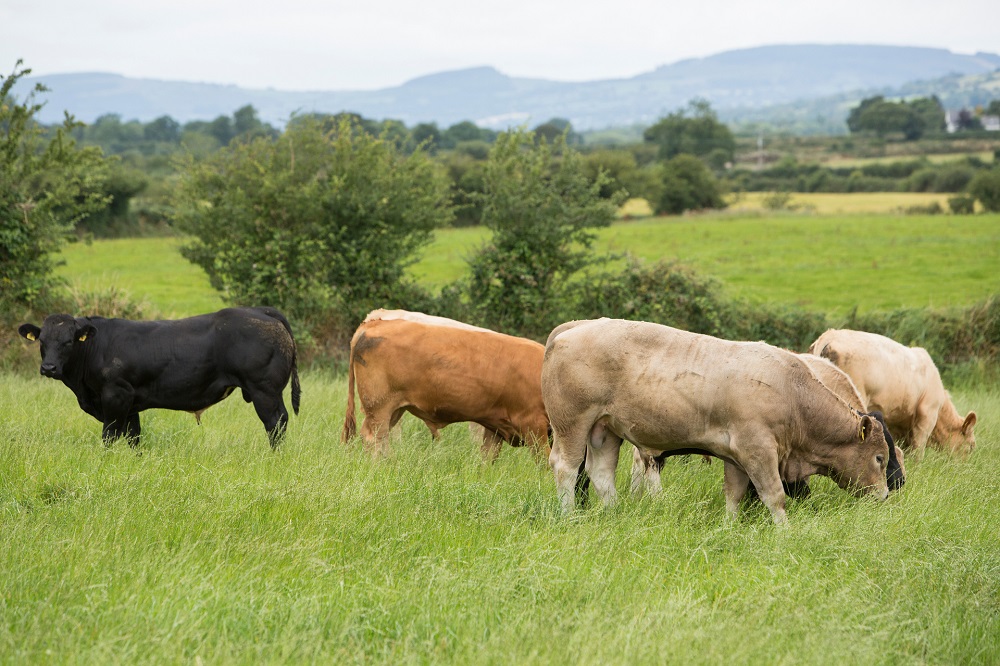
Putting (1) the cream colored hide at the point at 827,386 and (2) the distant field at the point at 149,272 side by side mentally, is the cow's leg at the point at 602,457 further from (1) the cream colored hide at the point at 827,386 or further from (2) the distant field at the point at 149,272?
(2) the distant field at the point at 149,272

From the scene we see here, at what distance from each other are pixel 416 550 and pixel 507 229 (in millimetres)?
Answer: 12075

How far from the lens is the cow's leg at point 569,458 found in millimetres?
7703

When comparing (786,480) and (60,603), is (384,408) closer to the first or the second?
(786,480)

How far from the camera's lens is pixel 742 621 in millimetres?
5402

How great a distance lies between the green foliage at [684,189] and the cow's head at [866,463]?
45.2 meters

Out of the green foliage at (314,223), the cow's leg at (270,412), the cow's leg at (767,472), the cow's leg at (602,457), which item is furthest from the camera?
the green foliage at (314,223)

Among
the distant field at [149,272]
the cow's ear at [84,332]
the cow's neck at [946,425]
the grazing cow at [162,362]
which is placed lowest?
the distant field at [149,272]

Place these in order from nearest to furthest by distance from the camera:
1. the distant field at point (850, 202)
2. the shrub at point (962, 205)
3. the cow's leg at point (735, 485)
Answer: the cow's leg at point (735, 485), the shrub at point (962, 205), the distant field at point (850, 202)

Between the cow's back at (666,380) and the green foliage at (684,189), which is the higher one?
the cow's back at (666,380)

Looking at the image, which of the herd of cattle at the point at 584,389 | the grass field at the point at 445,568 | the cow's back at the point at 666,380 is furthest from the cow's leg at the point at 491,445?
the cow's back at the point at 666,380

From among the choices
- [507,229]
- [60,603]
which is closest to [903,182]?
[507,229]

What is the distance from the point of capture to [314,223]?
17547 millimetres

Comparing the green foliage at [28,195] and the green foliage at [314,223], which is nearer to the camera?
the green foliage at [28,195]

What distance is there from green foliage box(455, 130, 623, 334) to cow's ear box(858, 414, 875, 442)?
10.2m
